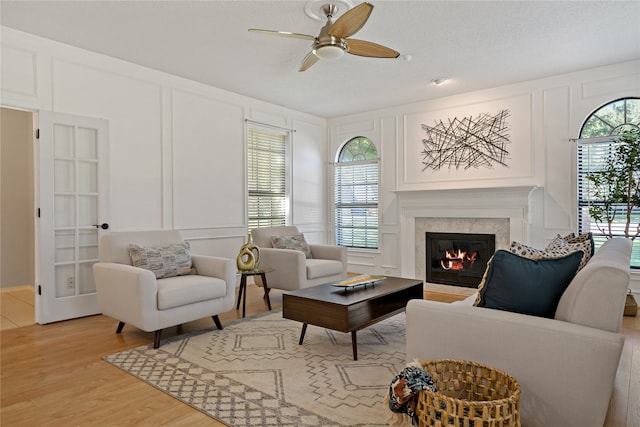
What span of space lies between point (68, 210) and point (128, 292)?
4.71 feet

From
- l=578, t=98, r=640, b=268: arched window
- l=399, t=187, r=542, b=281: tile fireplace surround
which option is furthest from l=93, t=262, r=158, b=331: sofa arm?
l=578, t=98, r=640, b=268: arched window

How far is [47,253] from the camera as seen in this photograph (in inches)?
146

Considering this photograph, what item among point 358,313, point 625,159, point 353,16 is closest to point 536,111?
point 625,159

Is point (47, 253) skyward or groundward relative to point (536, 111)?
groundward

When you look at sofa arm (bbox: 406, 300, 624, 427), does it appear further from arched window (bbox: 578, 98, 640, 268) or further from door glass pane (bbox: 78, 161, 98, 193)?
door glass pane (bbox: 78, 161, 98, 193)

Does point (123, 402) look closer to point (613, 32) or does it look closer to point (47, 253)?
point (47, 253)

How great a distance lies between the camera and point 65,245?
3854mm

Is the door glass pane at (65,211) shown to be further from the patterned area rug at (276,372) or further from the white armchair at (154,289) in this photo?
the patterned area rug at (276,372)

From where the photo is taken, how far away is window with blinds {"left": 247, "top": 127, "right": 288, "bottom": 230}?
5.76 m

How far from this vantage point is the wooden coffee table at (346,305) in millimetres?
2754

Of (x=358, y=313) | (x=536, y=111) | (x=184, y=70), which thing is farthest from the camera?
(x=536, y=111)

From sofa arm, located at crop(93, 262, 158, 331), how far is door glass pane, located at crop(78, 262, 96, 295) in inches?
30.3

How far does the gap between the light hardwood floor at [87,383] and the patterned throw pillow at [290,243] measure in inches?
46.8

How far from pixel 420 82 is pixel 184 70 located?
2.79 m
